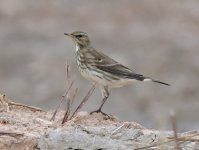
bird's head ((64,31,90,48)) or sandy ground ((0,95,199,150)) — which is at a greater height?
bird's head ((64,31,90,48))

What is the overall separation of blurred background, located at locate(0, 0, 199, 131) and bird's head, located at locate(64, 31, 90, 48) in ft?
15.2

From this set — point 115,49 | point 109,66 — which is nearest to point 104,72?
point 109,66

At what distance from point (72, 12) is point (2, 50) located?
10.9ft

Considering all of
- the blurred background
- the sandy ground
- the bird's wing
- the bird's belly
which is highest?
the blurred background

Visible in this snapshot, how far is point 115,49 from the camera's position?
22.4m

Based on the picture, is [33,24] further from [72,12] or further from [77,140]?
[77,140]

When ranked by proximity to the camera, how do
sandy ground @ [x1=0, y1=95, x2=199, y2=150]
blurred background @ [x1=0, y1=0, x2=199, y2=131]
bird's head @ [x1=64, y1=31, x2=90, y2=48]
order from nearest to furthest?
sandy ground @ [x1=0, y1=95, x2=199, y2=150] < bird's head @ [x1=64, y1=31, x2=90, y2=48] < blurred background @ [x1=0, y1=0, x2=199, y2=131]

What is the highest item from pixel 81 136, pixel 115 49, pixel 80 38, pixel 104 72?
pixel 115 49

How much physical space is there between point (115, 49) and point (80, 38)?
979 cm

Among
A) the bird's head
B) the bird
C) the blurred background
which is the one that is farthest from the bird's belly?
the blurred background

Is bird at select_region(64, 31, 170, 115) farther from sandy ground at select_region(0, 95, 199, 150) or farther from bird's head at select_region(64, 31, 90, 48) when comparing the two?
sandy ground at select_region(0, 95, 199, 150)

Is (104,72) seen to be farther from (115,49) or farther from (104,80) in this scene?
(115,49)

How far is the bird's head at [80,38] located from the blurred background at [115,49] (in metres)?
4.62

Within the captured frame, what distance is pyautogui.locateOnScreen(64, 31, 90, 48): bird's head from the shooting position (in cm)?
1255
